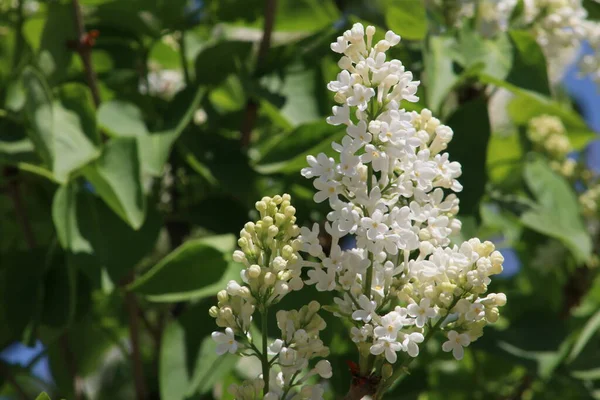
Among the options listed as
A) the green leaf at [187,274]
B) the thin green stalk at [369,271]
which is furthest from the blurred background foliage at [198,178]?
the thin green stalk at [369,271]

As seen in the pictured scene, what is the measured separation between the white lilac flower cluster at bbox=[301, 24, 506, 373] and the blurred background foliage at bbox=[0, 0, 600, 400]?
42cm

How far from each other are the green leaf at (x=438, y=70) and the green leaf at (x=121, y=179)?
486 mm

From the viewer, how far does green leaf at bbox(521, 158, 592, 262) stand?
1.74m

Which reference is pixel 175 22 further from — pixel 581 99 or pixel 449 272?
pixel 581 99

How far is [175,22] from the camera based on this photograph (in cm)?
177

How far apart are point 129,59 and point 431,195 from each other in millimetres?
1125

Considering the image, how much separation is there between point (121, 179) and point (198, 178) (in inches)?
18.1

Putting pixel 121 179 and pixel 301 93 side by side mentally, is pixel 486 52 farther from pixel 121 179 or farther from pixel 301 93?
pixel 121 179

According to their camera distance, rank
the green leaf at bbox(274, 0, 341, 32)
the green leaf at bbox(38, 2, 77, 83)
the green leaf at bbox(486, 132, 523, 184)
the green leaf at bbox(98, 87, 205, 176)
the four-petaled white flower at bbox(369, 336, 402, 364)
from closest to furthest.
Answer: the four-petaled white flower at bbox(369, 336, 402, 364), the green leaf at bbox(98, 87, 205, 176), the green leaf at bbox(38, 2, 77, 83), the green leaf at bbox(274, 0, 341, 32), the green leaf at bbox(486, 132, 523, 184)

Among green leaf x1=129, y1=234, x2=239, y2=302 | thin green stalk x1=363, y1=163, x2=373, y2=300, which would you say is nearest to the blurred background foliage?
green leaf x1=129, y1=234, x2=239, y2=302

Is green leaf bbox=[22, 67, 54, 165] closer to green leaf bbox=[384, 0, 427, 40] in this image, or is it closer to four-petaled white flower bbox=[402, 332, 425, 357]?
green leaf bbox=[384, 0, 427, 40]

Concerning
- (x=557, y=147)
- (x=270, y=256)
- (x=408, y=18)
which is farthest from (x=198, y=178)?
(x=270, y=256)

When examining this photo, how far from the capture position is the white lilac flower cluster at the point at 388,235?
2.72 ft

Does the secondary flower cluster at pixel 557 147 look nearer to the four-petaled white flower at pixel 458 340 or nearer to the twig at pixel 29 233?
the twig at pixel 29 233
